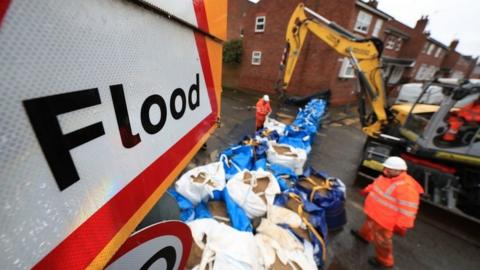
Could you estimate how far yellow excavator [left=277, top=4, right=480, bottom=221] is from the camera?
3.30m

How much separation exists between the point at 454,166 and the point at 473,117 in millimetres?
972

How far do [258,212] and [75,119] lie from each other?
82.6 inches

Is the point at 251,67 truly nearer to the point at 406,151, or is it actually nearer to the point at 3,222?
the point at 406,151

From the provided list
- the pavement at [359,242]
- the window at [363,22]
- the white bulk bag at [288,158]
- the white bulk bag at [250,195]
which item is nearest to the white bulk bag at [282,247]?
the white bulk bag at [250,195]

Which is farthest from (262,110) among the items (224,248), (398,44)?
(398,44)

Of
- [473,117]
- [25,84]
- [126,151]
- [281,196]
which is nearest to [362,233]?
[281,196]

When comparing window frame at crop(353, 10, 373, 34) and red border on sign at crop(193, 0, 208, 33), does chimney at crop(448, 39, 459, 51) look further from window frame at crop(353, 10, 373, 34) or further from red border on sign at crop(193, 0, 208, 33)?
red border on sign at crop(193, 0, 208, 33)

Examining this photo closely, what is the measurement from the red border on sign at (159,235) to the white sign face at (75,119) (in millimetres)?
90

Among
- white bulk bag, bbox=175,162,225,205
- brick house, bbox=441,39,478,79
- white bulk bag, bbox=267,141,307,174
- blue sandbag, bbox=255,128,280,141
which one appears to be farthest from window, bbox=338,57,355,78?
brick house, bbox=441,39,478,79

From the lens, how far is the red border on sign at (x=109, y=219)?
43 centimetres

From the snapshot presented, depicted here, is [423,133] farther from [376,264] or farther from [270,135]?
[270,135]

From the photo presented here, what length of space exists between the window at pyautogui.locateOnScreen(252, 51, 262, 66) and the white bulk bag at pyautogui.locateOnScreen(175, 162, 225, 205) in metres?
12.6

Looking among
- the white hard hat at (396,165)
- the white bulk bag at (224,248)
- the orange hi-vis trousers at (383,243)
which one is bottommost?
the orange hi-vis trousers at (383,243)

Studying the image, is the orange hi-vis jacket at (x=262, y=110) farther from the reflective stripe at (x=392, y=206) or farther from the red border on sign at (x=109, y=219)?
the red border on sign at (x=109, y=219)
